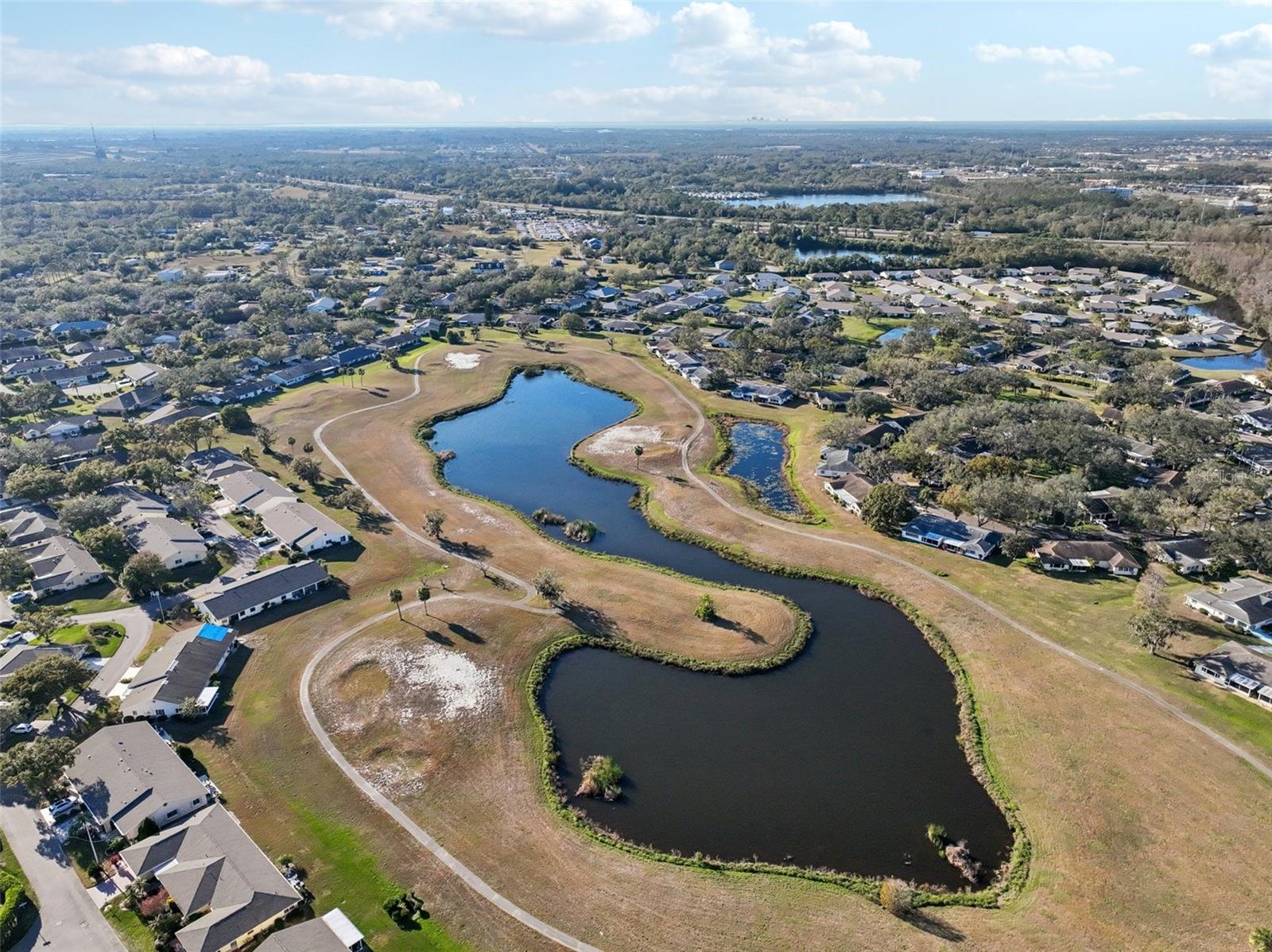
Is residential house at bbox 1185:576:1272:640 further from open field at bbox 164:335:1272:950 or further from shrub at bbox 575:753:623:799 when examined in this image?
shrub at bbox 575:753:623:799

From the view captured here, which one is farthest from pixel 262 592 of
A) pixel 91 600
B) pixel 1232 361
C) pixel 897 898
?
pixel 1232 361

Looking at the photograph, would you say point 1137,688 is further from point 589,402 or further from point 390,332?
point 390,332

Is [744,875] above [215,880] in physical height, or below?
below

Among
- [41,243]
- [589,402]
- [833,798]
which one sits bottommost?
[833,798]

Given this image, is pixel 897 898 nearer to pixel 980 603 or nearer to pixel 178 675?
pixel 980 603

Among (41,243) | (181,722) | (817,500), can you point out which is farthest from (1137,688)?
(41,243)

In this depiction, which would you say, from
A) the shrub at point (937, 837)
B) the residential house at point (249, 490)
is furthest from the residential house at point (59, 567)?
the shrub at point (937, 837)
